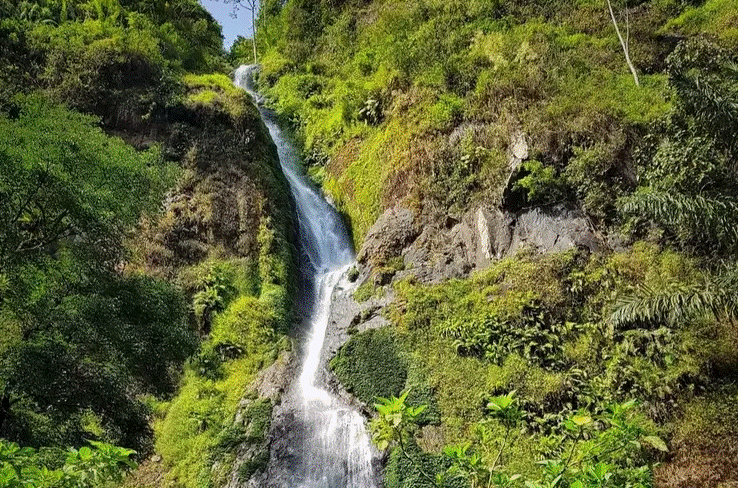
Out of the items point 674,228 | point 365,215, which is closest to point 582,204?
point 674,228

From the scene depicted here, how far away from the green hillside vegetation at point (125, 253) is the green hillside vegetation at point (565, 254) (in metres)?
3.29

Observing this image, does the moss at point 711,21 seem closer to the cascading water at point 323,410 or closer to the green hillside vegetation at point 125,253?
the cascading water at point 323,410

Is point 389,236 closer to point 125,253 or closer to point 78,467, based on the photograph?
point 125,253

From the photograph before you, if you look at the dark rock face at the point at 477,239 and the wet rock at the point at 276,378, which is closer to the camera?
the wet rock at the point at 276,378

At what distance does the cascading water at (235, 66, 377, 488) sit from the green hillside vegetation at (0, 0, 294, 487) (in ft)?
3.47

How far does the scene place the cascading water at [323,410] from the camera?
38.8 ft

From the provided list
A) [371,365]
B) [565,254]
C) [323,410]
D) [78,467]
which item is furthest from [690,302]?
[78,467]

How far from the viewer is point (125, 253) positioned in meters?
9.82

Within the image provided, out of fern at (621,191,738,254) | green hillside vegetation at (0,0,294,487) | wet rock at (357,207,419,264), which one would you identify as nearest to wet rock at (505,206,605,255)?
wet rock at (357,207,419,264)

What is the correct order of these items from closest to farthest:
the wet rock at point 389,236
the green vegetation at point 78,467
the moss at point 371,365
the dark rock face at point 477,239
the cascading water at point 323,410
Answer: the green vegetation at point 78,467, the cascading water at point 323,410, the moss at point 371,365, the dark rock face at point 477,239, the wet rock at point 389,236

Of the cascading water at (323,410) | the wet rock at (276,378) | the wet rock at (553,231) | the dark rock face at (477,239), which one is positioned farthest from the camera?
the dark rock face at (477,239)

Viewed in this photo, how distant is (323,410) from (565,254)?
749 cm

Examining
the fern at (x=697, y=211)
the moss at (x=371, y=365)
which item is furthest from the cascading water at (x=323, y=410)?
the fern at (x=697, y=211)

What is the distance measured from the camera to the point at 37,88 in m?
22.9
